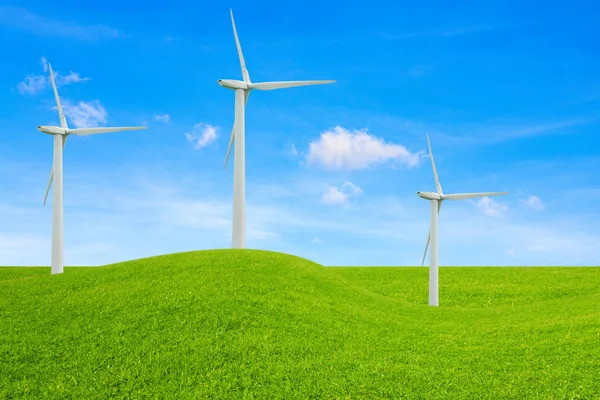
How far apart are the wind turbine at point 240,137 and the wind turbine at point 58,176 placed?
7.19 meters

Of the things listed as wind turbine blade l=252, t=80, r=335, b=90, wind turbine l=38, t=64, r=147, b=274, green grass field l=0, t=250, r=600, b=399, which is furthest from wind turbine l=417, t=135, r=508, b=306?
wind turbine l=38, t=64, r=147, b=274

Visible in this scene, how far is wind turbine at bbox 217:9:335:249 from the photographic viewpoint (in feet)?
106

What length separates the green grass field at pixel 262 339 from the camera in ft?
53.1

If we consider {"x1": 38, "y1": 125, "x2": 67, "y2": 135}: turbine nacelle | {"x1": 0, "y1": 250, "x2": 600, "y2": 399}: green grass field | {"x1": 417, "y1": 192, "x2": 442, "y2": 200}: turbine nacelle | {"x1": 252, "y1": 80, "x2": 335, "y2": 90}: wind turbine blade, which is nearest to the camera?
{"x1": 0, "y1": 250, "x2": 600, "y2": 399}: green grass field

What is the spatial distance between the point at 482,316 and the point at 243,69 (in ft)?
68.2

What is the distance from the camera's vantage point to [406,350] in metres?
20.1

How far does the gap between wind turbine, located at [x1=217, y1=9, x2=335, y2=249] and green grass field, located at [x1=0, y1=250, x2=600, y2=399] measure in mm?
1896

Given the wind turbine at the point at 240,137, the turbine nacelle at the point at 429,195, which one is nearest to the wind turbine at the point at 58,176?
the wind turbine at the point at 240,137

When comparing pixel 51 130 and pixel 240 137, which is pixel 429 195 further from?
pixel 51 130

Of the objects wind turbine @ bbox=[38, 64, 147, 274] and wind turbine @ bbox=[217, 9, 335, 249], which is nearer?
wind turbine @ bbox=[217, 9, 335, 249]

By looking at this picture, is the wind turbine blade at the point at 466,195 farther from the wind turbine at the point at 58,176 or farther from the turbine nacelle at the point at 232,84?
the wind turbine at the point at 58,176

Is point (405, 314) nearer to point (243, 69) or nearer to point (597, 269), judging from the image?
point (243, 69)

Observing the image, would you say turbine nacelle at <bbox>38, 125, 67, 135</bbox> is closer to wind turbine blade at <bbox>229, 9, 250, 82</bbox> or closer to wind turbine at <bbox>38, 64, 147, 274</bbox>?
wind turbine at <bbox>38, 64, 147, 274</bbox>

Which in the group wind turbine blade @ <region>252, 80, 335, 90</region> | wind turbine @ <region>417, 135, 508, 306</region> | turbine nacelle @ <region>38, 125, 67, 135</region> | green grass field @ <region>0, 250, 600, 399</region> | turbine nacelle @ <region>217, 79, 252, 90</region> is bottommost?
green grass field @ <region>0, 250, 600, 399</region>
